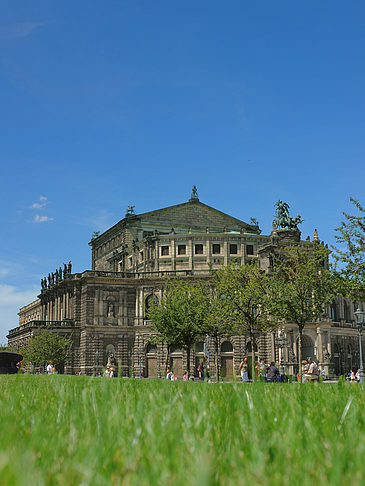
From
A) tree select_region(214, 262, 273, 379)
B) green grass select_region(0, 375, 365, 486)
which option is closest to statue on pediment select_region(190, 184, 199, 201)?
tree select_region(214, 262, 273, 379)

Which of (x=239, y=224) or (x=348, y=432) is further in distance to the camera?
(x=239, y=224)

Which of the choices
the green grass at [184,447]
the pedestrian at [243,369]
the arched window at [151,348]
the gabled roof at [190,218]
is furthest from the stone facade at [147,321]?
the green grass at [184,447]

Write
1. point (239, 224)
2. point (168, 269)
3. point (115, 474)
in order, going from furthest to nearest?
point (239, 224)
point (168, 269)
point (115, 474)

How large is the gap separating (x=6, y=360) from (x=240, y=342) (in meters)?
32.8

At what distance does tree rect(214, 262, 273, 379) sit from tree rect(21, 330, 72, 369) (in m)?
27.5

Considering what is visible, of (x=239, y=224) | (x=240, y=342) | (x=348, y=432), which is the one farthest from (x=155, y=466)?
(x=239, y=224)

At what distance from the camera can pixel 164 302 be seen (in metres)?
55.4

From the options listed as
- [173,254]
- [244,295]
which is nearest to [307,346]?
[173,254]

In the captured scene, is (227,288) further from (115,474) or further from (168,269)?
(115,474)

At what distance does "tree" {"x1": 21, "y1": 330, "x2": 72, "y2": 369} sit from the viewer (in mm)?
68750

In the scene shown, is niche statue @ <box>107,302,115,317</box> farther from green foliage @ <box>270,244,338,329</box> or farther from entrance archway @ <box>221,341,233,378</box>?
green foliage @ <box>270,244,338,329</box>

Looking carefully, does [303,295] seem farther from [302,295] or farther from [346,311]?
[346,311]

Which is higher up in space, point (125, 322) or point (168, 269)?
point (168, 269)

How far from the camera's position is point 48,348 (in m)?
68.9
